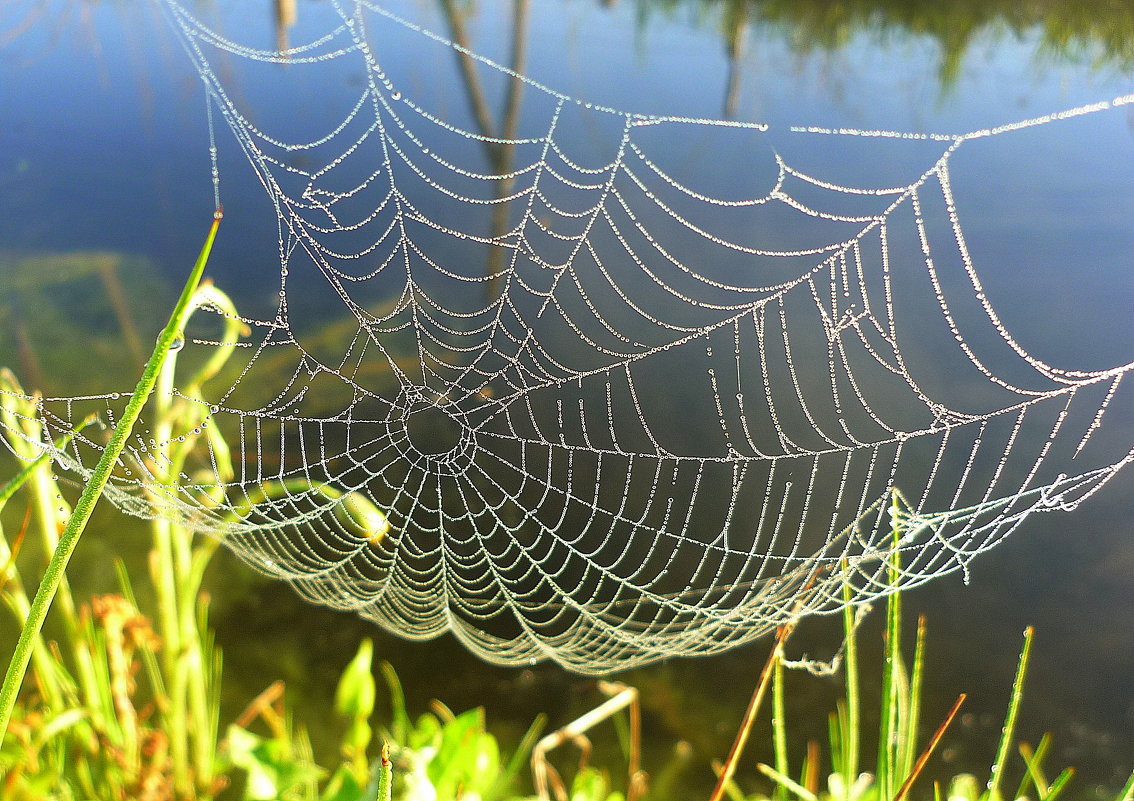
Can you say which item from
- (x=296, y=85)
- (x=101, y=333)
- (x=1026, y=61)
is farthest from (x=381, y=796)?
(x=1026, y=61)

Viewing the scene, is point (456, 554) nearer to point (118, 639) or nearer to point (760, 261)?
point (118, 639)

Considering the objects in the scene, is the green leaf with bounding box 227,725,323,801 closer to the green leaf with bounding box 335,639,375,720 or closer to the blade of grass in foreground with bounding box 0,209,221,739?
the green leaf with bounding box 335,639,375,720

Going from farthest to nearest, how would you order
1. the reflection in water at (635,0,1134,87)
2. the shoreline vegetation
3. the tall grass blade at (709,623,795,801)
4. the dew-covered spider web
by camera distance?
1. the reflection in water at (635,0,1134,87)
2. the dew-covered spider web
3. the shoreline vegetation
4. the tall grass blade at (709,623,795,801)

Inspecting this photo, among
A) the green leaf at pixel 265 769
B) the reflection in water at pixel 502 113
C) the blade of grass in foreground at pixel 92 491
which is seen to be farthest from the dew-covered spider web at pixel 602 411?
the blade of grass in foreground at pixel 92 491

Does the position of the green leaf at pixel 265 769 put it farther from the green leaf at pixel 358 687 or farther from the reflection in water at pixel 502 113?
the reflection in water at pixel 502 113

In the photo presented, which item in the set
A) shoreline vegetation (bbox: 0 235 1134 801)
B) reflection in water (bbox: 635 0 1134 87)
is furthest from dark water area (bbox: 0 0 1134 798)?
shoreline vegetation (bbox: 0 235 1134 801)

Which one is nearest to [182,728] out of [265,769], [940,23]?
[265,769]
